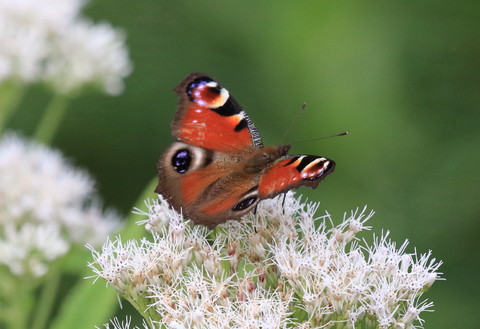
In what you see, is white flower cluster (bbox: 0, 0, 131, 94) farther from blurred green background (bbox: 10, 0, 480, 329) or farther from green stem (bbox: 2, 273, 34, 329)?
green stem (bbox: 2, 273, 34, 329)

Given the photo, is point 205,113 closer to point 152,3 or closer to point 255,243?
point 255,243

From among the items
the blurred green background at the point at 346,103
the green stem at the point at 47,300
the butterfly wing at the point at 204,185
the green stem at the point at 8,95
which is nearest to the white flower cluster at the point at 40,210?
the green stem at the point at 47,300

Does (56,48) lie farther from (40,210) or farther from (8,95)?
(40,210)

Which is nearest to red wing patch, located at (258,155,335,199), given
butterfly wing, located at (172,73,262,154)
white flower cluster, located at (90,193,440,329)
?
white flower cluster, located at (90,193,440,329)

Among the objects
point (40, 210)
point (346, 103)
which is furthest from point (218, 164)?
point (346, 103)

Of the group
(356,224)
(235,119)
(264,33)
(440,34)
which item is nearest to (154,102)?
(264,33)

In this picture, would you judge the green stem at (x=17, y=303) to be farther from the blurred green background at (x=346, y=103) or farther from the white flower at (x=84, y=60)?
the blurred green background at (x=346, y=103)

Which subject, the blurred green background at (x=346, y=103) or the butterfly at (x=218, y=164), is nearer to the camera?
the butterfly at (x=218, y=164)
